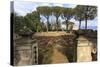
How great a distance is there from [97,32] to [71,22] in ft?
1.26

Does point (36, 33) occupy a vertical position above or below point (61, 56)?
above

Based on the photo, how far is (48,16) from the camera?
2.15 m

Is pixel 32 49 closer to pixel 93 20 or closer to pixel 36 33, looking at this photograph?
pixel 36 33

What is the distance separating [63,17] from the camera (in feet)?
7.26

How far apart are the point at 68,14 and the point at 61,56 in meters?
0.50

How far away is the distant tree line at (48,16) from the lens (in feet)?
6.70

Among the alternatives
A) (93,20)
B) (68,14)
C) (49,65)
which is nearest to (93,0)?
(93,20)

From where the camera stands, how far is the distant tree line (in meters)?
2.04
